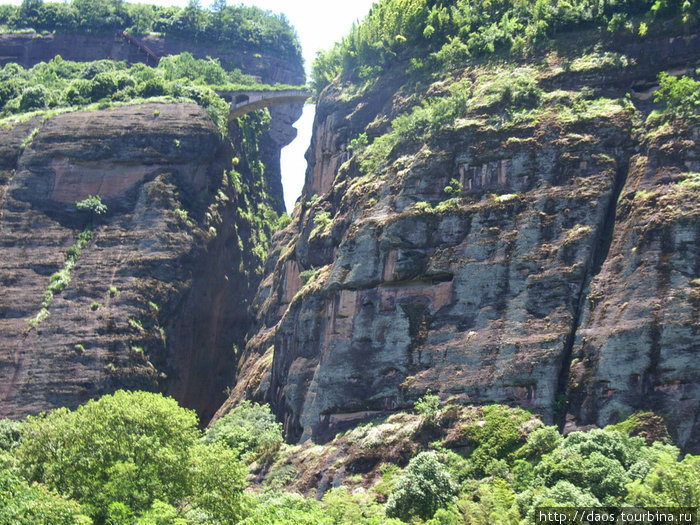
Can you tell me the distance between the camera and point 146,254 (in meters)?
62.2

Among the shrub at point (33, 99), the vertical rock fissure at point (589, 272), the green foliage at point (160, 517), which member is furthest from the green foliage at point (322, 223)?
the shrub at point (33, 99)

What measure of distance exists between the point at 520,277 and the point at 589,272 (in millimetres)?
3183

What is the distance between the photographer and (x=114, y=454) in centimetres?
3728

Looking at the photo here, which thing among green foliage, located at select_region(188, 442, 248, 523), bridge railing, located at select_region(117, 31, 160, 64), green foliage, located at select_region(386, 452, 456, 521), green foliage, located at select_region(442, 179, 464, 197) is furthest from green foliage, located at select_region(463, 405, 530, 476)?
bridge railing, located at select_region(117, 31, 160, 64)

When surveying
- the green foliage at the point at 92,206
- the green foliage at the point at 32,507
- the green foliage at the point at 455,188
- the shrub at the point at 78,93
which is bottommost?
the green foliage at the point at 32,507

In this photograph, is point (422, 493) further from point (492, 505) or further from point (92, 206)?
point (92, 206)

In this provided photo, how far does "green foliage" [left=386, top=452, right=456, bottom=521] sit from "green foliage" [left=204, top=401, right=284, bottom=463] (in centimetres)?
1068

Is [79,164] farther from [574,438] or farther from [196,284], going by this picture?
[574,438]

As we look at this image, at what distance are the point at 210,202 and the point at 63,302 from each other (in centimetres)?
1320

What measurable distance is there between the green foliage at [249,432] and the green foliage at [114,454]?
26.9 feet

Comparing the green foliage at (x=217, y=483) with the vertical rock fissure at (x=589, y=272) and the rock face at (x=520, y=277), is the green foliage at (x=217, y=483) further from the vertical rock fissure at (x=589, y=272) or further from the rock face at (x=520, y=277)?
the vertical rock fissure at (x=589, y=272)

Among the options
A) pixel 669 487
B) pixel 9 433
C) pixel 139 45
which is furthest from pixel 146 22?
pixel 669 487

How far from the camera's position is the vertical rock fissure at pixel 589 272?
138 feet

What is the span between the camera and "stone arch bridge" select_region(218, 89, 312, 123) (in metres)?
80.0
